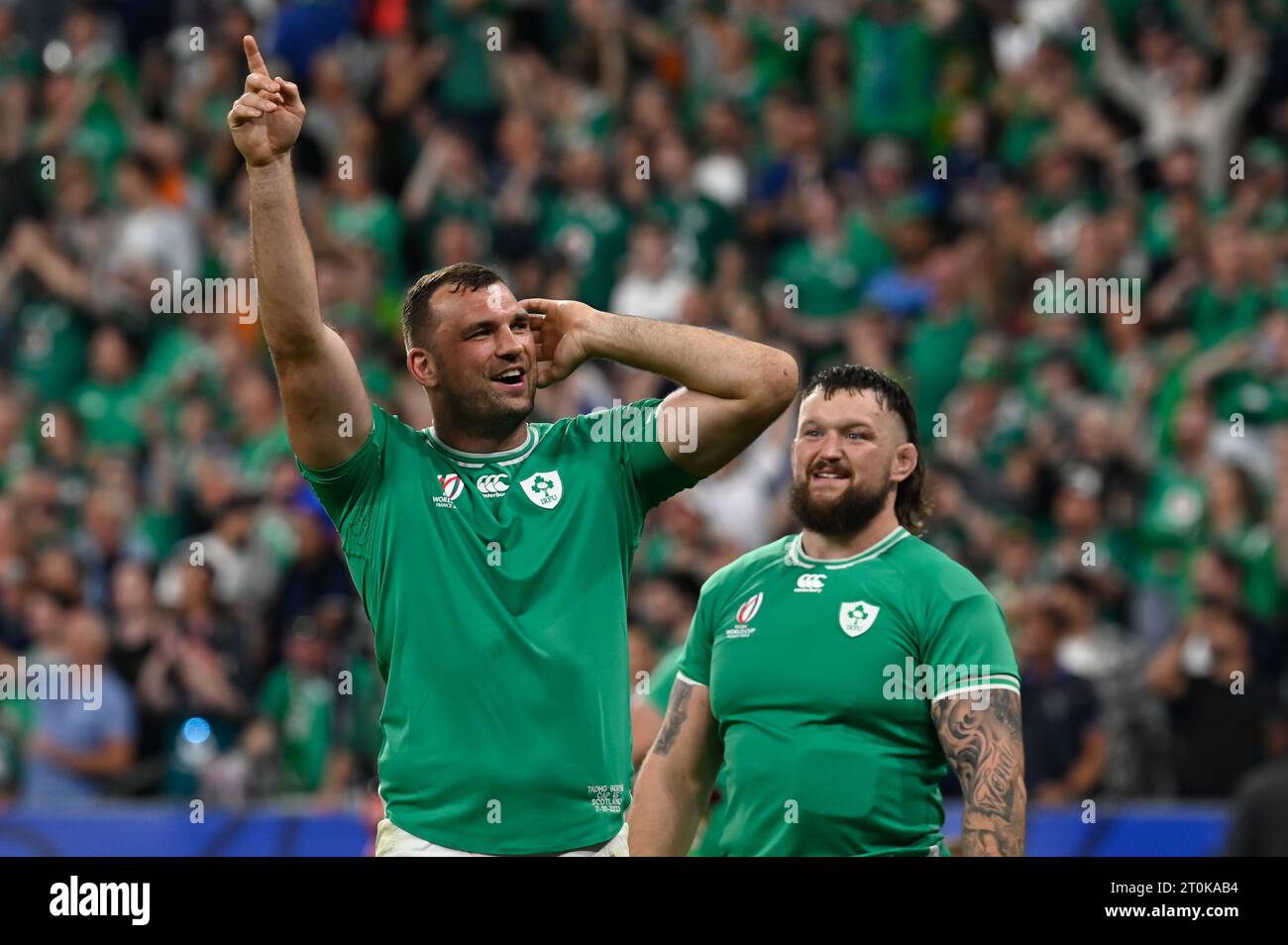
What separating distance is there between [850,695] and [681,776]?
71 cm

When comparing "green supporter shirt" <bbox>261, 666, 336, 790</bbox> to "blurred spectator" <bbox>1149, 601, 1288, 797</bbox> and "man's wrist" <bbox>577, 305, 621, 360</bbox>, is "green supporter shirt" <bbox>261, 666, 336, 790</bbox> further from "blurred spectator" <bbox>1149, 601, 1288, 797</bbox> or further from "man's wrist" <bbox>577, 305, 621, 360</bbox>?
"man's wrist" <bbox>577, 305, 621, 360</bbox>

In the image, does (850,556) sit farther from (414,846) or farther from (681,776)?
(414,846)

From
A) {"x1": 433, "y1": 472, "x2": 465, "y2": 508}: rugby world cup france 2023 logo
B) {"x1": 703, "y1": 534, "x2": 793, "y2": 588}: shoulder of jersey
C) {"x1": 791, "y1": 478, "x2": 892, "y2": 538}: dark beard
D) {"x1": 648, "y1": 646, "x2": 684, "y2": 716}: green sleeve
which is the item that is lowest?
{"x1": 648, "y1": 646, "x2": 684, "y2": 716}: green sleeve

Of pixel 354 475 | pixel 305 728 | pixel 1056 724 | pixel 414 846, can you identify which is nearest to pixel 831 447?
pixel 354 475

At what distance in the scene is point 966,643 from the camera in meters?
5.89

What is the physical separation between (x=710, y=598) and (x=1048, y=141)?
8.14 m

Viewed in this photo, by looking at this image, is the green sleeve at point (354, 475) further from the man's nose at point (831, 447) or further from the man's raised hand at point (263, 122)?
the man's nose at point (831, 447)

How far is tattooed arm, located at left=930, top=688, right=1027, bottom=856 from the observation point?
18.8 feet

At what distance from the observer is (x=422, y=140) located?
48.3 feet

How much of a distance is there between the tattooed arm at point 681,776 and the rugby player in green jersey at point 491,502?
0.92m

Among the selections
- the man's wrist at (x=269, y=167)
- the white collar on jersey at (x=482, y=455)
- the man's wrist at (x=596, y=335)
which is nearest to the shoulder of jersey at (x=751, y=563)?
the white collar on jersey at (x=482, y=455)

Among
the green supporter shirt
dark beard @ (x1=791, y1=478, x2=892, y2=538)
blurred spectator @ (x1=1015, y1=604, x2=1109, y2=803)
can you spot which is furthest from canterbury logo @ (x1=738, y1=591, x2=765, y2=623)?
the green supporter shirt

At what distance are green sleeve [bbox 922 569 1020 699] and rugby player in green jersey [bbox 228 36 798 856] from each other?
88 centimetres
